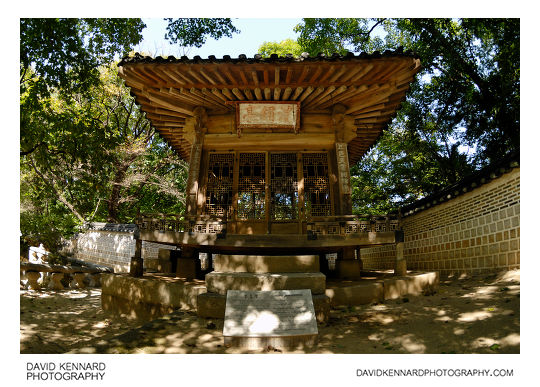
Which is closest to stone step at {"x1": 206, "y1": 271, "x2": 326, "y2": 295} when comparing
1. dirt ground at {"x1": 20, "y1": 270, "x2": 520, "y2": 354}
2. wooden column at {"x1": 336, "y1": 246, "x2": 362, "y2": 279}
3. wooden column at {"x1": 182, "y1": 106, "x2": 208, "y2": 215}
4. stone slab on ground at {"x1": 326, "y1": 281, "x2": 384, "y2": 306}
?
dirt ground at {"x1": 20, "y1": 270, "x2": 520, "y2": 354}

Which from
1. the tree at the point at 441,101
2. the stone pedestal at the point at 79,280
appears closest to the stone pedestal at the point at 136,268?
the stone pedestal at the point at 79,280

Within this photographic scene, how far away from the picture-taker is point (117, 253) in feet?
55.3

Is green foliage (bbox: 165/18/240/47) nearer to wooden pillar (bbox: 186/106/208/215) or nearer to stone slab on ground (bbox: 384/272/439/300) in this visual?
wooden pillar (bbox: 186/106/208/215)

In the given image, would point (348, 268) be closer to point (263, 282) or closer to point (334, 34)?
point (263, 282)

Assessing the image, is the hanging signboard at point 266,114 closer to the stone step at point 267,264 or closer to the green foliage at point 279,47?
the stone step at point 267,264

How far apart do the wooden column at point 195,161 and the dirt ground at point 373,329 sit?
2741 mm

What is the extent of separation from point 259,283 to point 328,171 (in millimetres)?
3958

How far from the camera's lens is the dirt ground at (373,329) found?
13.2 ft

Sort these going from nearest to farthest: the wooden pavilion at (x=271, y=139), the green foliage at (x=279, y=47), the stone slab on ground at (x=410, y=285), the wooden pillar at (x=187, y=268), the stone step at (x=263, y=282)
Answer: the stone step at (x=263, y=282)
the stone slab on ground at (x=410, y=285)
the wooden pavilion at (x=271, y=139)
the wooden pillar at (x=187, y=268)
the green foliage at (x=279, y=47)

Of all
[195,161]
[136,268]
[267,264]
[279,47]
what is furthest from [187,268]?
[279,47]

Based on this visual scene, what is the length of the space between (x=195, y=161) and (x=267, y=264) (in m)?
3.49

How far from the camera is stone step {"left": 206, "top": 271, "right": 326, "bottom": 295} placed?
5090mm

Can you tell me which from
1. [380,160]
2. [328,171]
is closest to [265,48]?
[380,160]

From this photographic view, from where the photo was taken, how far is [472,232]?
26.6 feet
